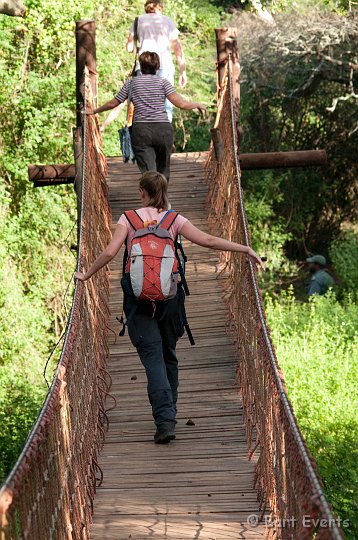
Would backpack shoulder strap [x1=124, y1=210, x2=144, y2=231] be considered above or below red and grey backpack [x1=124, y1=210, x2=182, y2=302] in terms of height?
above

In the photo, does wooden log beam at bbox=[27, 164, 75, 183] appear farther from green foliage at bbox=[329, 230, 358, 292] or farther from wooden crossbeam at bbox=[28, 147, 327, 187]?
green foliage at bbox=[329, 230, 358, 292]

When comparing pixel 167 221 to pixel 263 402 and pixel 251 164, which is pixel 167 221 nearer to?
pixel 263 402

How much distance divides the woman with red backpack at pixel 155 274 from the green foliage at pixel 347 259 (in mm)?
10568

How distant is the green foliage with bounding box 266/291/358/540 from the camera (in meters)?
8.39

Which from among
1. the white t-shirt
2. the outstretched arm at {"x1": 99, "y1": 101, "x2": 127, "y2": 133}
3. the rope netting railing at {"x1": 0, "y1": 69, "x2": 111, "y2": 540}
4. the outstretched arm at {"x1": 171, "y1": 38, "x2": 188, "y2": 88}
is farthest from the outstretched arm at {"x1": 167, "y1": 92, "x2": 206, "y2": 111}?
the outstretched arm at {"x1": 171, "y1": 38, "x2": 188, "y2": 88}

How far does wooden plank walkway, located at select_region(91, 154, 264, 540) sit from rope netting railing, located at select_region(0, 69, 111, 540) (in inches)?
3.7

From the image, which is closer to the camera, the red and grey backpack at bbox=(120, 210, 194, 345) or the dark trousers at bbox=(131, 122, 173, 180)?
the red and grey backpack at bbox=(120, 210, 194, 345)

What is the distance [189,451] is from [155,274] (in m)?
0.79

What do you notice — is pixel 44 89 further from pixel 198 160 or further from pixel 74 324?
pixel 74 324

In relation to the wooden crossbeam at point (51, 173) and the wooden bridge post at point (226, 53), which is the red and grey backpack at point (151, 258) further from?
the wooden bridge post at point (226, 53)

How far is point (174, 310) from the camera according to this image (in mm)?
5410

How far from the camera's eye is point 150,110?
773 centimetres

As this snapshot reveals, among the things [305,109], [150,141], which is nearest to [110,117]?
[150,141]

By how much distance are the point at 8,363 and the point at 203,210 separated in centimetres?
591
